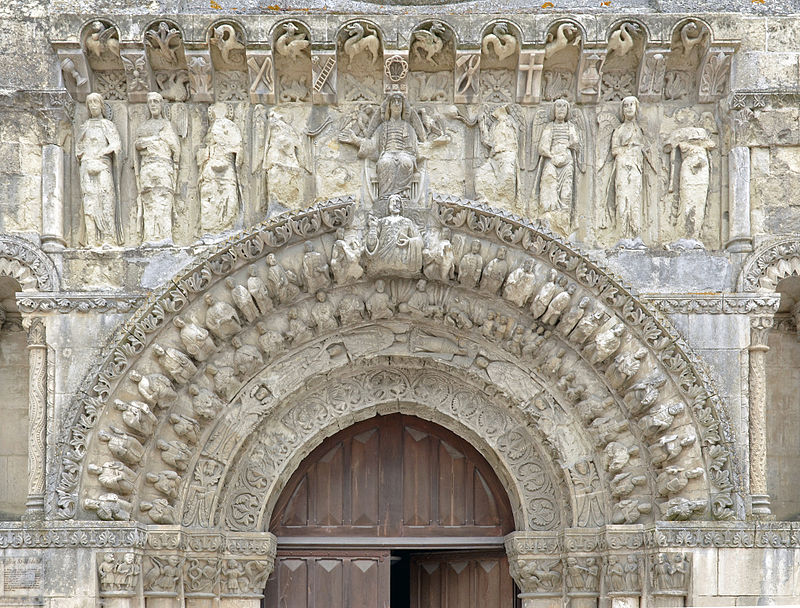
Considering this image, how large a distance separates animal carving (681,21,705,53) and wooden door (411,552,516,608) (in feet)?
14.3

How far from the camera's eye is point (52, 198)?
28.8 feet

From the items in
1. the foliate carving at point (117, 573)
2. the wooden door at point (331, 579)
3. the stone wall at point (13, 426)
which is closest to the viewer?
the foliate carving at point (117, 573)

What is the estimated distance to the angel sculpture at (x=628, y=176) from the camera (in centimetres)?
888

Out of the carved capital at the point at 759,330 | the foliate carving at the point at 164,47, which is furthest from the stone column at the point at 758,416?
the foliate carving at the point at 164,47

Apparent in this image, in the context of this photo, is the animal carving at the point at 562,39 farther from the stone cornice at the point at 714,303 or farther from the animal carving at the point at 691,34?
the stone cornice at the point at 714,303

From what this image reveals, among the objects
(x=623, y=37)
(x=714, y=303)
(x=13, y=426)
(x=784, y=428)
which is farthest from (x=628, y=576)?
(x=13, y=426)

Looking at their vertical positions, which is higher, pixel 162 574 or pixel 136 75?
pixel 136 75

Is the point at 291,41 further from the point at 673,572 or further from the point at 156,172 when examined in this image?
the point at 673,572

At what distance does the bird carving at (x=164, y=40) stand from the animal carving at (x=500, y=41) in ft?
7.75

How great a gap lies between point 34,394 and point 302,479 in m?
2.25

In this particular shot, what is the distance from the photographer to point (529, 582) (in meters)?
8.97

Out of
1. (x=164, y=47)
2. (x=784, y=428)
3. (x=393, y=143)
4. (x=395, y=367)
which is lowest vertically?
(x=784, y=428)

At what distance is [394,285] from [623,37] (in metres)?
2.59

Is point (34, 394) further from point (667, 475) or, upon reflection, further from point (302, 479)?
point (667, 475)
